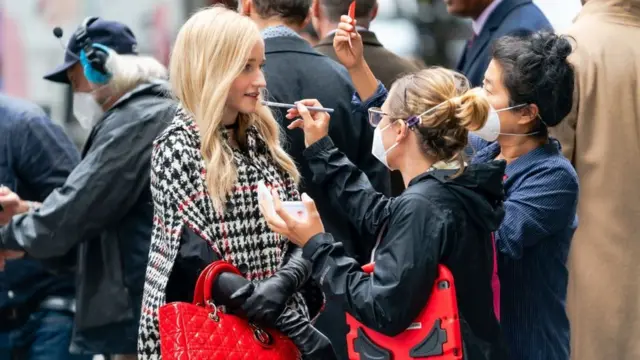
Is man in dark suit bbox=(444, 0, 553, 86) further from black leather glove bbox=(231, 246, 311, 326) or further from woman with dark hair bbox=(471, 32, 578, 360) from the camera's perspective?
black leather glove bbox=(231, 246, 311, 326)

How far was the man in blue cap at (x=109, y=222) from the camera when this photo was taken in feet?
17.4

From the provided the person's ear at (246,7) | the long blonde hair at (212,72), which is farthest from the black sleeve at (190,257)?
the person's ear at (246,7)

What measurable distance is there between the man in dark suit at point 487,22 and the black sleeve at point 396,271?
7.12 ft

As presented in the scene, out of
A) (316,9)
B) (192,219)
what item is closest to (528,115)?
(192,219)

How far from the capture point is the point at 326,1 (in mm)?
6164

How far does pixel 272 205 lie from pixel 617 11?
2.20 m

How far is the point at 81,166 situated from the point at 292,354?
180 cm

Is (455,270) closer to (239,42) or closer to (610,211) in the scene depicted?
(239,42)

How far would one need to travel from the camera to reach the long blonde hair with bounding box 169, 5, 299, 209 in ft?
12.9

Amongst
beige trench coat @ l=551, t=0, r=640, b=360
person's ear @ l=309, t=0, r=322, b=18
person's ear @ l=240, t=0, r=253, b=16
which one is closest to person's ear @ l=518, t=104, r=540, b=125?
beige trench coat @ l=551, t=0, r=640, b=360

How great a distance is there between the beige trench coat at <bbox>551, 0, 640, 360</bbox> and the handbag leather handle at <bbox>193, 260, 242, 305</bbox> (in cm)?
187

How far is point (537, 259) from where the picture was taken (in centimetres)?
429

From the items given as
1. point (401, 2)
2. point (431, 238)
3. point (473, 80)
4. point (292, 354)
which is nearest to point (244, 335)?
point (292, 354)

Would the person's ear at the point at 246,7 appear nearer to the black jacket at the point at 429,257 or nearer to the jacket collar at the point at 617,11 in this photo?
the jacket collar at the point at 617,11
